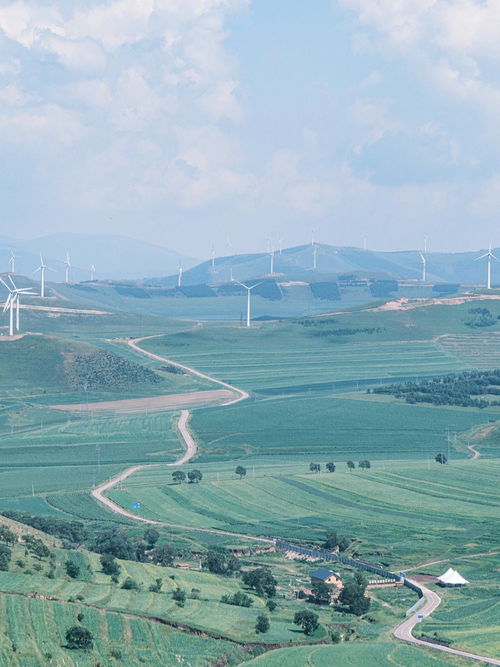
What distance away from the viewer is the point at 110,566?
291ft

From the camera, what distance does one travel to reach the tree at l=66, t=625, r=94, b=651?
67.3 meters

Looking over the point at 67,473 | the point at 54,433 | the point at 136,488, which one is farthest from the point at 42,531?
the point at 54,433

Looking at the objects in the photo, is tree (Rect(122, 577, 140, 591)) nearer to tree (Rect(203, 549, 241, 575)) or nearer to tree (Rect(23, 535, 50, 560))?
tree (Rect(23, 535, 50, 560))

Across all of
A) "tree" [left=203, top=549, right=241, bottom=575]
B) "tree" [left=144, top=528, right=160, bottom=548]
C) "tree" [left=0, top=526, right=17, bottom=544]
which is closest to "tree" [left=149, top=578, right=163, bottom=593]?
"tree" [left=203, top=549, right=241, bottom=575]

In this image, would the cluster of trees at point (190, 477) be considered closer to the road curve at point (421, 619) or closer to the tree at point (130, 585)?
the road curve at point (421, 619)

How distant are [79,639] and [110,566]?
21262mm

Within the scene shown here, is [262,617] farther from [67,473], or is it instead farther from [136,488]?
[67,473]

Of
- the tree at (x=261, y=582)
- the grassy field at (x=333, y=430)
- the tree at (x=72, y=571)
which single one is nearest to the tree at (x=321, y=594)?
the tree at (x=261, y=582)

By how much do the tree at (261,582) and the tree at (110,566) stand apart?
993cm

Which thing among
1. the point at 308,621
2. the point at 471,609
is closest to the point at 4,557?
the point at 308,621

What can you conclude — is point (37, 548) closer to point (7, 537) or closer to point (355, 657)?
point (7, 537)

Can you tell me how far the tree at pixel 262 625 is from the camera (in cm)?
7654

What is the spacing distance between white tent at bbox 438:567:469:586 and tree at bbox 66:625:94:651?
3672cm

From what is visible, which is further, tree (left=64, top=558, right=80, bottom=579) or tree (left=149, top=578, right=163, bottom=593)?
tree (left=64, top=558, right=80, bottom=579)
